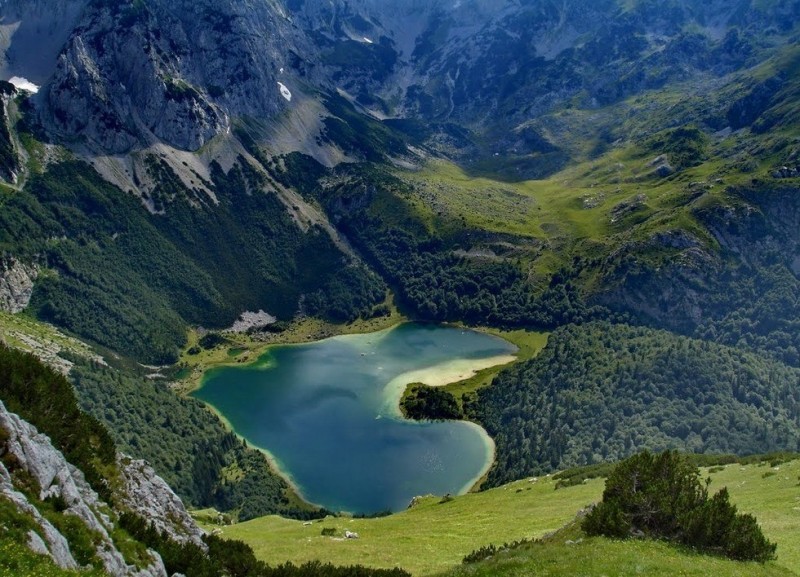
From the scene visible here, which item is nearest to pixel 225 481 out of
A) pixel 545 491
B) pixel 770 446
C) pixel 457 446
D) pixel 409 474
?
pixel 409 474

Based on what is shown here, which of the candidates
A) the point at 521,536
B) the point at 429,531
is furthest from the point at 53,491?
the point at 429,531

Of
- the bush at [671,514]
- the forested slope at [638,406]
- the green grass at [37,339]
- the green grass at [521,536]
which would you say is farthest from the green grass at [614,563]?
the green grass at [37,339]

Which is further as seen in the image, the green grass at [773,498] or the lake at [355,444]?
the lake at [355,444]

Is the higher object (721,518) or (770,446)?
(721,518)

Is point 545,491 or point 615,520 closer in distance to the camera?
point 615,520

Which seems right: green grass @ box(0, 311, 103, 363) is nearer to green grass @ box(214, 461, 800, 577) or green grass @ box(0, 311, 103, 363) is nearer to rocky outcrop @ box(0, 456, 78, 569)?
green grass @ box(214, 461, 800, 577)

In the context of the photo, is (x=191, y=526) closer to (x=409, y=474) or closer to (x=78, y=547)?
(x=78, y=547)

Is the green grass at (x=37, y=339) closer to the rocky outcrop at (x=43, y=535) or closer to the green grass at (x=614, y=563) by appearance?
the rocky outcrop at (x=43, y=535)
